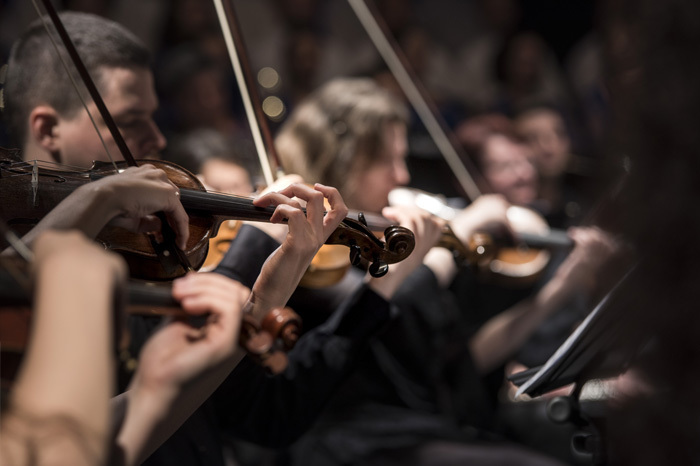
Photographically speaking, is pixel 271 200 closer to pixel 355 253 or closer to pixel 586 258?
pixel 355 253

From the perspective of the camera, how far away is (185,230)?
745mm

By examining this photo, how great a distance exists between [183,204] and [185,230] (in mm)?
53

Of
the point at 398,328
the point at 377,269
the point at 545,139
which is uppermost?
the point at 377,269

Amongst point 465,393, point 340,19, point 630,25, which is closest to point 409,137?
point 340,19

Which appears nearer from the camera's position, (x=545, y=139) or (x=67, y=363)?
(x=67, y=363)

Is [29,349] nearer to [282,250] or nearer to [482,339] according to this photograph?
[282,250]

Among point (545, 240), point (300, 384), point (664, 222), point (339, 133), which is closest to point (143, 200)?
point (300, 384)

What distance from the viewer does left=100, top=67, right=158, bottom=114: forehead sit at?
0.90 metres

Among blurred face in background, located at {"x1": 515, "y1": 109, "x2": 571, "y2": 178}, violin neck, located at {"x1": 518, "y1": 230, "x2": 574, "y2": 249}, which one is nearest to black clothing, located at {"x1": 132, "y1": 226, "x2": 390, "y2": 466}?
violin neck, located at {"x1": 518, "y1": 230, "x2": 574, "y2": 249}

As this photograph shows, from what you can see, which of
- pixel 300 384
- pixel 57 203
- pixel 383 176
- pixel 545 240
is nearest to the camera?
pixel 57 203

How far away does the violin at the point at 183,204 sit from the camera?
28.2 inches

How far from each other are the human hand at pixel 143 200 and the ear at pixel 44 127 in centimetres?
17

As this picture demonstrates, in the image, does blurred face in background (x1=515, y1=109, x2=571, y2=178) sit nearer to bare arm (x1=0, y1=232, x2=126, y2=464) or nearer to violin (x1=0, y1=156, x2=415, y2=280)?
violin (x1=0, y1=156, x2=415, y2=280)

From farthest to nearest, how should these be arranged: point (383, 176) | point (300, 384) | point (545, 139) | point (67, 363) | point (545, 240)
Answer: point (545, 139)
point (545, 240)
point (383, 176)
point (300, 384)
point (67, 363)
